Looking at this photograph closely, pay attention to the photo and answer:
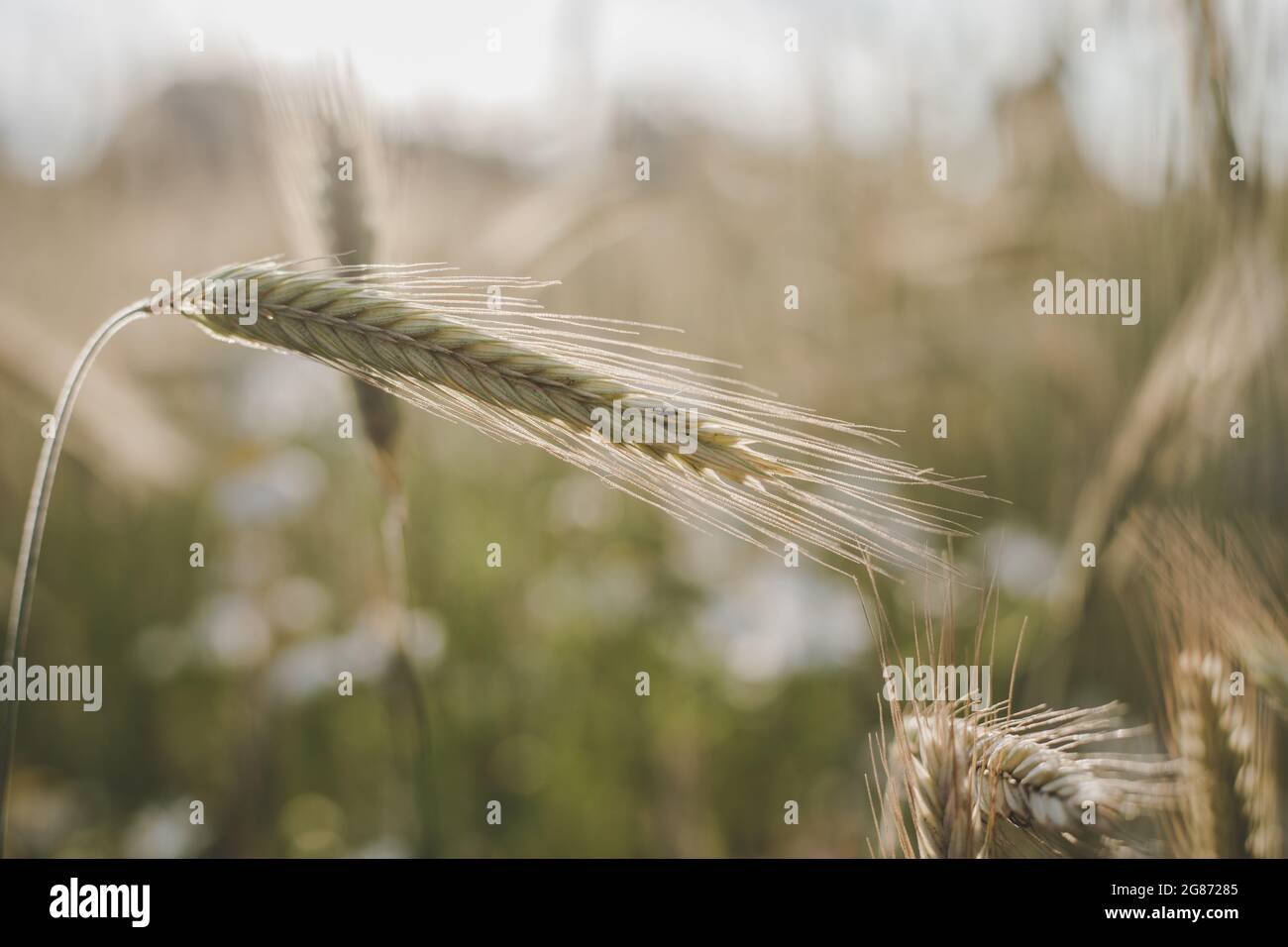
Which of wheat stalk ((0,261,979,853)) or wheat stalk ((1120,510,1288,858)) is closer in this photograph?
wheat stalk ((0,261,979,853))

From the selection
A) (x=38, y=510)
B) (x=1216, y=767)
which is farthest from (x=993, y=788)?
(x=38, y=510)

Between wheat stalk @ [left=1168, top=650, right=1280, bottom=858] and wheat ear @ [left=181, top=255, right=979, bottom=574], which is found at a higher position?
wheat ear @ [left=181, top=255, right=979, bottom=574]


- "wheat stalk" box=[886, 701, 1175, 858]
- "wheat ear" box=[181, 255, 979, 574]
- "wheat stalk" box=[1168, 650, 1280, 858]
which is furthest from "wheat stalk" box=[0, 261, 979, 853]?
"wheat stalk" box=[1168, 650, 1280, 858]

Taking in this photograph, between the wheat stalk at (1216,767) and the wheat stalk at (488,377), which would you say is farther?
the wheat stalk at (1216,767)

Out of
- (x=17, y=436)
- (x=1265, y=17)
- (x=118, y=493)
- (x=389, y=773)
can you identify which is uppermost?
(x=1265, y=17)

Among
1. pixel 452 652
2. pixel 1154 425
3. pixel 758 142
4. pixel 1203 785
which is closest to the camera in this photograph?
pixel 1203 785

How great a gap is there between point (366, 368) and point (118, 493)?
1999 mm

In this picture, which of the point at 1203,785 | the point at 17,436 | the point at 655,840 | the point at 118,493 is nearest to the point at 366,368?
the point at 1203,785

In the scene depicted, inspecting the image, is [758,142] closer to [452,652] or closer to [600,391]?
[452,652]

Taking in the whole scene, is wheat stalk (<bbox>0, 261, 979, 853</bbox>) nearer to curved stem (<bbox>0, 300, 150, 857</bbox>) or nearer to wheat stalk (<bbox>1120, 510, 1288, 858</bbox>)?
curved stem (<bbox>0, 300, 150, 857</bbox>)

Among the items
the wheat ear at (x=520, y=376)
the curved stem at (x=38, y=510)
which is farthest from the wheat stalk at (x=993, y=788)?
the curved stem at (x=38, y=510)

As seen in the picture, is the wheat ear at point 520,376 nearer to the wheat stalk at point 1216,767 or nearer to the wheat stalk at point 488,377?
the wheat stalk at point 488,377
